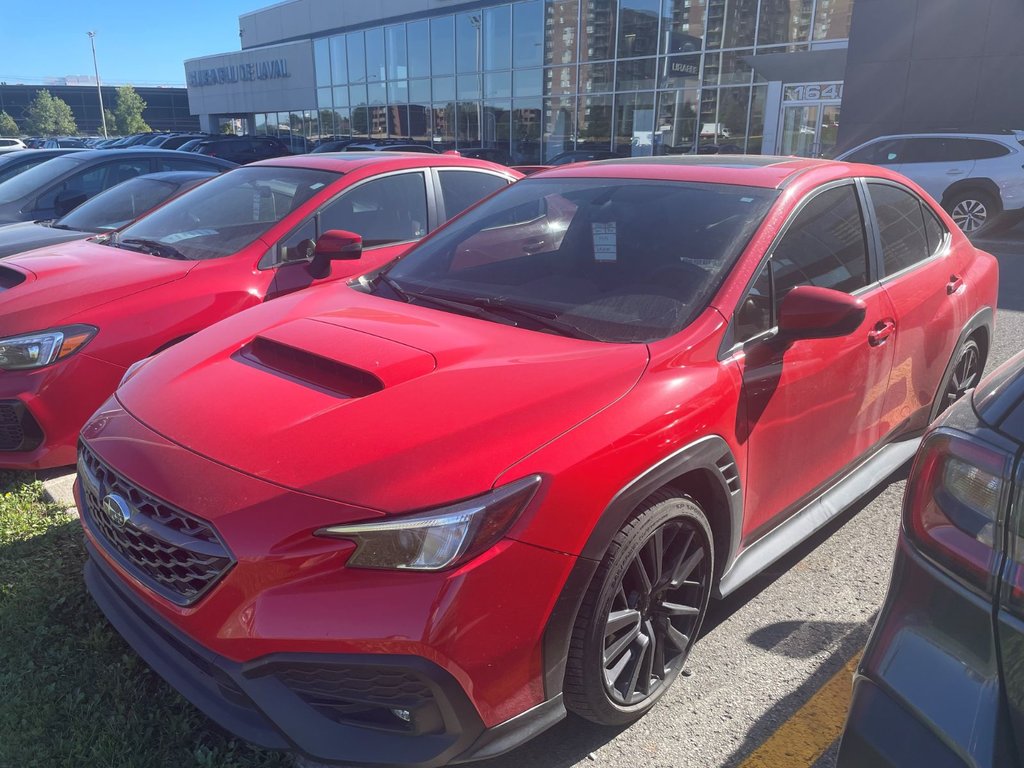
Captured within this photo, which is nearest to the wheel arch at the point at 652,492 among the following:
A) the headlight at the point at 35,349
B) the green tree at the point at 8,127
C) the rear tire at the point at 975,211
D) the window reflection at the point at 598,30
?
the headlight at the point at 35,349

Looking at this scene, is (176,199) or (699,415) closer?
(699,415)

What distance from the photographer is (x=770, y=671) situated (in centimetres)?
267

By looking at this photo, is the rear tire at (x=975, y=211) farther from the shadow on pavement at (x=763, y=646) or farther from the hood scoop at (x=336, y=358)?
the hood scoop at (x=336, y=358)

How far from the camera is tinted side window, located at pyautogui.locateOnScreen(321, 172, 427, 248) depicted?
4.78 meters

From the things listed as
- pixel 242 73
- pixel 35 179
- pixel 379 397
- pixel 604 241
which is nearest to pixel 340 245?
pixel 604 241

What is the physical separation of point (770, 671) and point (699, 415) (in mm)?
983

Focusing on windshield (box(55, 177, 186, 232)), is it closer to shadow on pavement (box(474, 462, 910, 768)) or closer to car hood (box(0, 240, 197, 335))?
car hood (box(0, 240, 197, 335))

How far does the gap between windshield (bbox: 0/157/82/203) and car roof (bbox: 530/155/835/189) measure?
5.83 m

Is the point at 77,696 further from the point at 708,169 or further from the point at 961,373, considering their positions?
the point at 961,373

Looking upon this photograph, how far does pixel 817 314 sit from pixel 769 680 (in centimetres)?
122

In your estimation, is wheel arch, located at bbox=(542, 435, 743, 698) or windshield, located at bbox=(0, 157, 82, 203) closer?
wheel arch, located at bbox=(542, 435, 743, 698)

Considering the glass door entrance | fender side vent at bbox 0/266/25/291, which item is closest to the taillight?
fender side vent at bbox 0/266/25/291

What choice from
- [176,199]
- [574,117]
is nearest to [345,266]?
[176,199]

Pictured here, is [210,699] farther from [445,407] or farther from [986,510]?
[986,510]
